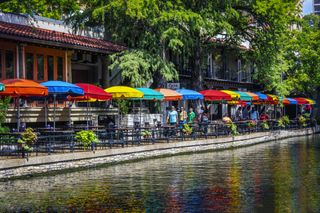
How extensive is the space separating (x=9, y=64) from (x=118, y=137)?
22.9 feet

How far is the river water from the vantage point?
43.5 ft

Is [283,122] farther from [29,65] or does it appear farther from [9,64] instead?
[9,64]

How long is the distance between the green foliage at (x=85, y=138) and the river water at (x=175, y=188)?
1.15 metres

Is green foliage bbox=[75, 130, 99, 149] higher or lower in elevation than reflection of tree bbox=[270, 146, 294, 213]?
higher

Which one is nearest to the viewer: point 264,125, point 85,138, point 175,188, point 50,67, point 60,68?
point 175,188

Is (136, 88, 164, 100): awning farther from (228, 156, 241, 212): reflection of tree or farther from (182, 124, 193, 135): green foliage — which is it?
(228, 156, 241, 212): reflection of tree

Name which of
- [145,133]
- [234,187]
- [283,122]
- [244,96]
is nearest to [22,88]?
[145,133]

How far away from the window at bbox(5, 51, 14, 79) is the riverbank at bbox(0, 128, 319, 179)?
757cm

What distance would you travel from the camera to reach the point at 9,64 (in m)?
27.7

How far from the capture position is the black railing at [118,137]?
1923 cm

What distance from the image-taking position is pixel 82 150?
22047mm

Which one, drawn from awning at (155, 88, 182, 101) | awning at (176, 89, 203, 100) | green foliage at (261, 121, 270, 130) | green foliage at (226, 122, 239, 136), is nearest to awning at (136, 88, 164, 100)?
awning at (155, 88, 182, 101)

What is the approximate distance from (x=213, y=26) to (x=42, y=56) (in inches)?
441

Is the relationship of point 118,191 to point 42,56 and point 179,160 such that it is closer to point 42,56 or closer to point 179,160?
point 179,160
